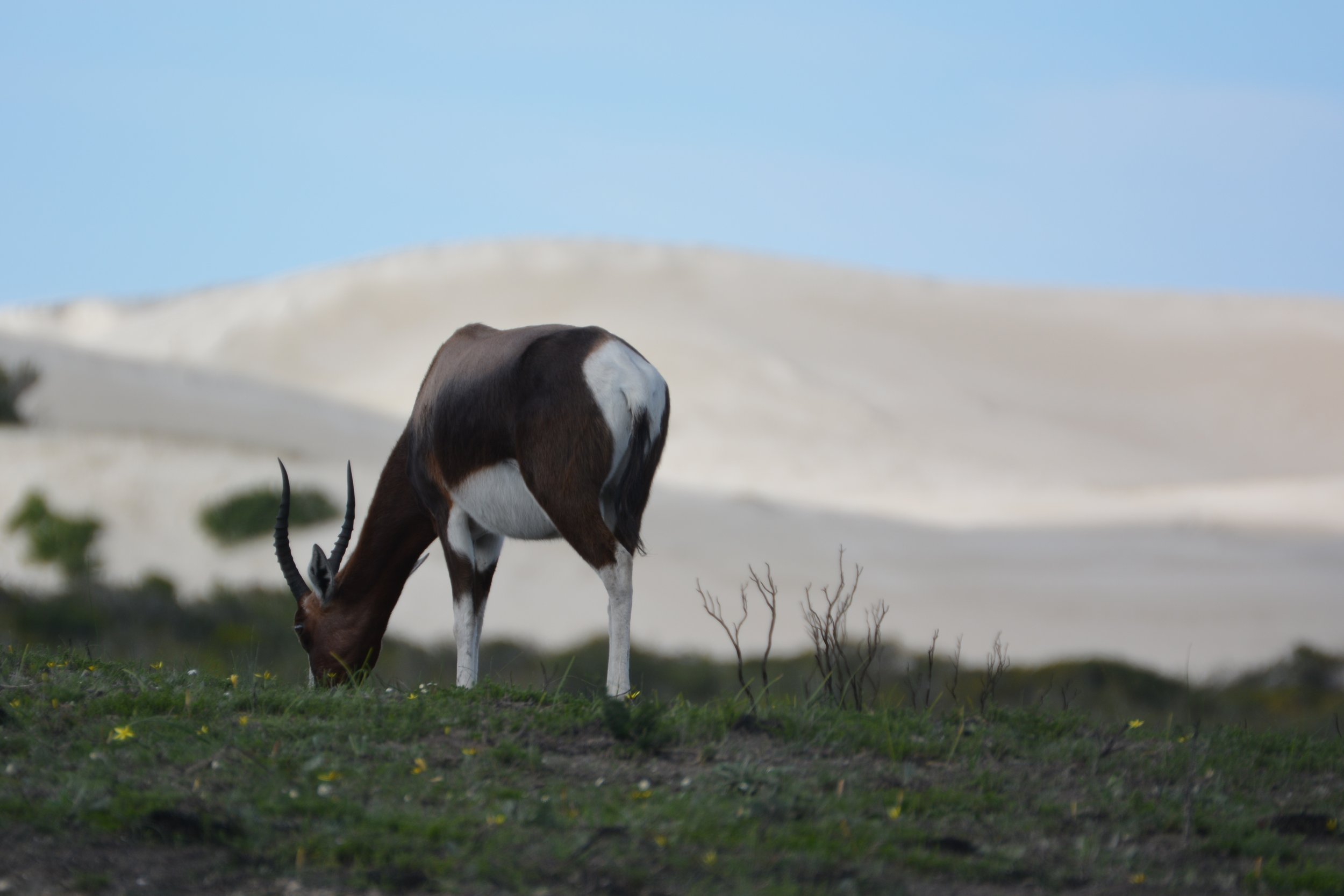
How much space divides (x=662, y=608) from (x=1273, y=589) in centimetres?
1567

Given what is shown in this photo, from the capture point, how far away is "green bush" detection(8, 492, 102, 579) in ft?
90.8

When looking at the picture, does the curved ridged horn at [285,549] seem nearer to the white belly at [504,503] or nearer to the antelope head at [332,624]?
the antelope head at [332,624]

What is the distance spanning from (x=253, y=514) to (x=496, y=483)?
70.7 feet

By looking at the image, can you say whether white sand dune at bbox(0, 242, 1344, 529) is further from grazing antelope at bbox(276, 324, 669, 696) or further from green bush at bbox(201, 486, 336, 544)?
grazing antelope at bbox(276, 324, 669, 696)

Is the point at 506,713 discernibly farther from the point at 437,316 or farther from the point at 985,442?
the point at 437,316

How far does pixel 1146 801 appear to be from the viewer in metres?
6.10

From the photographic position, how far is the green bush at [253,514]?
28.3 meters

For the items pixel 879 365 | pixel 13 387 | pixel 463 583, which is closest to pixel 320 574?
pixel 463 583

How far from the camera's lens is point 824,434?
61.6m

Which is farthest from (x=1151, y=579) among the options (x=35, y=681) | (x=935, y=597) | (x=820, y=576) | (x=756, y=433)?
(x=35, y=681)

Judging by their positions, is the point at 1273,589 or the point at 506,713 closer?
the point at 506,713

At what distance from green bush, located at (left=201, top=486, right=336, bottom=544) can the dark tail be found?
2135cm

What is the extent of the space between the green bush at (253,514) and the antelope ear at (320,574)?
63.1 feet

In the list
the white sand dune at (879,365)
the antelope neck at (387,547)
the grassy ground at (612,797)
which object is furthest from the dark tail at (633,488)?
the white sand dune at (879,365)
